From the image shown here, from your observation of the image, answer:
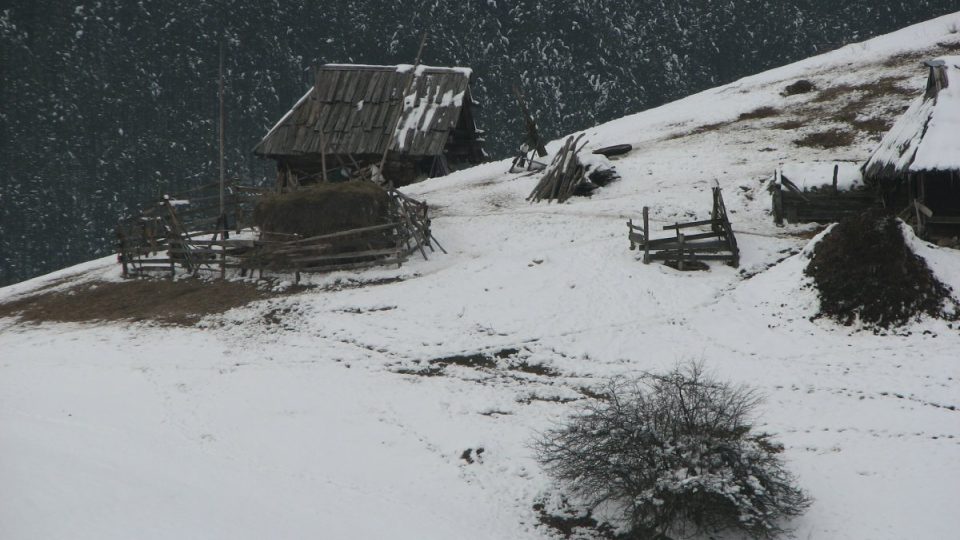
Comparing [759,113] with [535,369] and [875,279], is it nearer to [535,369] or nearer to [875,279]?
[875,279]

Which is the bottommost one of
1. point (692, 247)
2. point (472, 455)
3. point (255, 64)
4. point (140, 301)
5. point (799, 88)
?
point (472, 455)

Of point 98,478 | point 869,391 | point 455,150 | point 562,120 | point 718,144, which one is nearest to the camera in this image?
point 98,478

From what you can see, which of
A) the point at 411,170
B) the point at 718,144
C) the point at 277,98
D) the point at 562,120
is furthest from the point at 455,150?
the point at 277,98

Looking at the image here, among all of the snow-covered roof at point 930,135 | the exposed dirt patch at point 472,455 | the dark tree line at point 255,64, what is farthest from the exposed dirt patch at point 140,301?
the dark tree line at point 255,64

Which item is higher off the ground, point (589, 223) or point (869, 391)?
point (589, 223)

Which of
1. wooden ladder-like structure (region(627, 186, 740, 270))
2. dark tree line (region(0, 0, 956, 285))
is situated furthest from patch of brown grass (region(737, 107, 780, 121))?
dark tree line (region(0, 0, 956, 285))

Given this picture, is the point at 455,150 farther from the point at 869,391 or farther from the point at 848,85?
the point at 869,391

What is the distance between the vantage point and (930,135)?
61.7ft

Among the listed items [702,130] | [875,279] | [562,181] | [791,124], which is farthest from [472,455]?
[702,130]

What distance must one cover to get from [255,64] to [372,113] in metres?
41.3

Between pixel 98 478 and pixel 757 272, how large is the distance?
15.2m

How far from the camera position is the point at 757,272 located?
19469mm

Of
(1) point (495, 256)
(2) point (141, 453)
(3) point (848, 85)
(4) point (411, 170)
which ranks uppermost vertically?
(3) point (848, 85)

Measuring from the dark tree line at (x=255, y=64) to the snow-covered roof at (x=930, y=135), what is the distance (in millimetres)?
45282
